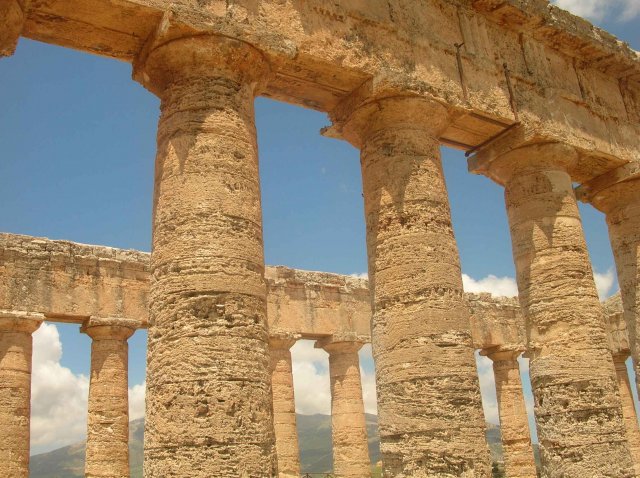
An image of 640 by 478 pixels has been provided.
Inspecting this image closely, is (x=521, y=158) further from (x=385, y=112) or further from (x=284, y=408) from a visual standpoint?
(x=284, y=408)

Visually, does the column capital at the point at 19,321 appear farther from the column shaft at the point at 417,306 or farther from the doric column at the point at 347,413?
the column shaft at the point at 417,306

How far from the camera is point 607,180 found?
13.2 metres

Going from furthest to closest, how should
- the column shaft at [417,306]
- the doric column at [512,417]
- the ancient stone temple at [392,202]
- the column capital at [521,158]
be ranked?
the doric column at [512,417] → the column capital at [521,158] → the column shaft at [417,306] → the ancient stone temple at [392,202]

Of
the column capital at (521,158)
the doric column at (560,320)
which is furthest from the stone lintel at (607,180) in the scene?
the doric column at (560,320)

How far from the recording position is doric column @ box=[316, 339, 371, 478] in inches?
758

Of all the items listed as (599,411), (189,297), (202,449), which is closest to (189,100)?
(189,297)

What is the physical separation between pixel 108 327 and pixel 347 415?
767 cm

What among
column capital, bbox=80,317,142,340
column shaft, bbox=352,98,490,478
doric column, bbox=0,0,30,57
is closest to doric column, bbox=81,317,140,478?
column capital, bbox=80,317,142,340

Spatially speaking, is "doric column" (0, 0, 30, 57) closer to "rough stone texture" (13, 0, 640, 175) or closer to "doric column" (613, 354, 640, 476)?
"rough stone texture" (13, 0, 640, 175)

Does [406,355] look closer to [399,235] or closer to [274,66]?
[399,235]

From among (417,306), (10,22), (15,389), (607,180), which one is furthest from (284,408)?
(10,22)

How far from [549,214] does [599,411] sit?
3.44m

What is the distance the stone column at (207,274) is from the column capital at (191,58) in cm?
1

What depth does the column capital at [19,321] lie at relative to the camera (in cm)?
1541
